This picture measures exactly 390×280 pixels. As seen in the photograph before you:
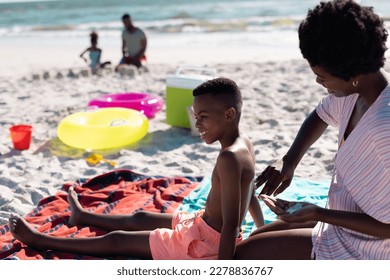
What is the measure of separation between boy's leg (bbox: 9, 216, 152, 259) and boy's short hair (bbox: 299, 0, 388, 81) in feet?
4.23

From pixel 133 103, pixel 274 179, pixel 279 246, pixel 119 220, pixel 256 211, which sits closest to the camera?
pixel 279 246

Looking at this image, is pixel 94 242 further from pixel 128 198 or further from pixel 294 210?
pixel 294 210

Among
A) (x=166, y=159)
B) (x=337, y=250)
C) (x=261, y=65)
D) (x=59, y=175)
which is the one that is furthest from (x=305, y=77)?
(x=337, y=250)

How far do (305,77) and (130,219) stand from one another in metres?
4.97

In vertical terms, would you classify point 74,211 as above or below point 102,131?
below

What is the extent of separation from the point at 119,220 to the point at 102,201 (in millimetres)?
619

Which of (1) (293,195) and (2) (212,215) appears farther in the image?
(1) (293,195)

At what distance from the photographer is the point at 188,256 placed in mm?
2383

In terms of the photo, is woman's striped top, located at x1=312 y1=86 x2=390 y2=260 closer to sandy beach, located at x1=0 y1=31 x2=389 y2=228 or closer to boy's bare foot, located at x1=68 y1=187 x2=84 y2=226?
boy's bare foot, located at x1=68 y1=187 x2=84 y2=226

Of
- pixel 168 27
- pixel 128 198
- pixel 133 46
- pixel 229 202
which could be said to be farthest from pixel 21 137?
pixel 168 27

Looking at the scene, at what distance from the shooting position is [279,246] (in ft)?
7.12

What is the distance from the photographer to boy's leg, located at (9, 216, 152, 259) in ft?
8.53

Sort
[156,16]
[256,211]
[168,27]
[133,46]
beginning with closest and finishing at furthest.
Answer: [256,211] < [133,46] < [168,27] < [156,16]
